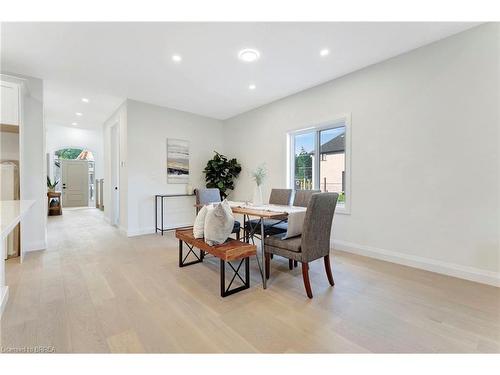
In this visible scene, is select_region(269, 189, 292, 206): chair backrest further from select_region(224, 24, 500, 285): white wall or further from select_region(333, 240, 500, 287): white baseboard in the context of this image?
select_region(333, 240, 500, 287): white baseboard

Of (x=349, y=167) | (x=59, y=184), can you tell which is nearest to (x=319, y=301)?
(x=349, y=167)

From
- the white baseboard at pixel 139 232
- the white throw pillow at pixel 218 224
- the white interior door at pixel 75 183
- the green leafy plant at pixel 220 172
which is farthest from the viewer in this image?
the white interior door at pixel 75 183

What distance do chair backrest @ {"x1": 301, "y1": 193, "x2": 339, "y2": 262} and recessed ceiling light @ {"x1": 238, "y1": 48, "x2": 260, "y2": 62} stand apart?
1.96 meters

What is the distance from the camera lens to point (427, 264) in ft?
8.97

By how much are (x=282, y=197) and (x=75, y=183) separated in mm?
9013

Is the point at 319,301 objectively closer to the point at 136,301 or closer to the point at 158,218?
the point at 136,301

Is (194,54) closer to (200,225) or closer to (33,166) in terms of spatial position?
(200,225)

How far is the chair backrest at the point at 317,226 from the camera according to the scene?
2055 millimetres

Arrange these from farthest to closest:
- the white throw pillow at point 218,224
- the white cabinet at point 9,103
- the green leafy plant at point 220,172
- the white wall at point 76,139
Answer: the white wall at point 76,139 → the green leafy plant at point 220,172 → the white cabinet at point 9,103 → the white throw pillow at point 218,224

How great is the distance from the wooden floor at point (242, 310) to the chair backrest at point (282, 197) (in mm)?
994

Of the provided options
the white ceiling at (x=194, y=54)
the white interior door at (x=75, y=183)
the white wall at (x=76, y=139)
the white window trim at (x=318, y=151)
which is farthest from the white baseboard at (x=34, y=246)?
the white interior door at (x=75, y=183)

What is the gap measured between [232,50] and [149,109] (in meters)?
2.71

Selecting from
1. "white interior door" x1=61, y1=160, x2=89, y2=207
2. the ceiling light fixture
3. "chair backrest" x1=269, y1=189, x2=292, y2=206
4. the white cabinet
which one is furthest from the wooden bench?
"white interior door" x1=61, y1=160, x2=89, y2=207

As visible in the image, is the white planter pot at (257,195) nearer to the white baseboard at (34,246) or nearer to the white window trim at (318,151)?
the white window trim at (318,151)
